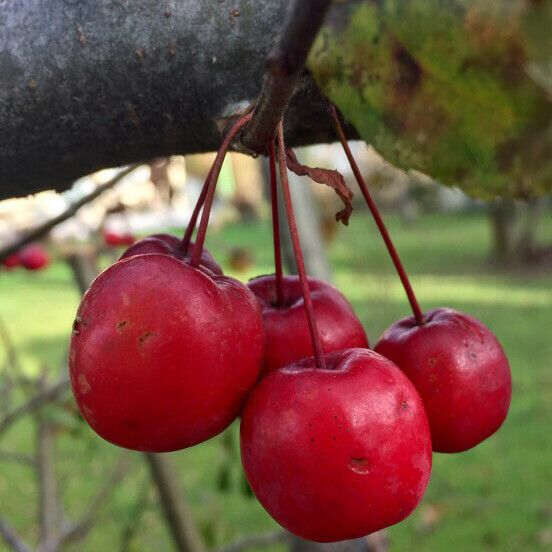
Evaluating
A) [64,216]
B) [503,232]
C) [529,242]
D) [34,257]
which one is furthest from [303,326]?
[503,232]

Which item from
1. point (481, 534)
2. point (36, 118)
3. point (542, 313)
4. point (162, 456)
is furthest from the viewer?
point (542, 313)

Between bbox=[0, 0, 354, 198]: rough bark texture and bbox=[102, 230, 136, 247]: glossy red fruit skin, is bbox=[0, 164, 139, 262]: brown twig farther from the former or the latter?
bbox=[102, 230, 136, 247]: glossy red fruit skin

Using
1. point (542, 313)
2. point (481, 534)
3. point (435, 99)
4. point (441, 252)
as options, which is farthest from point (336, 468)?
point (441, 252)

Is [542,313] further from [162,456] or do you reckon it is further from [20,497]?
[162,456]

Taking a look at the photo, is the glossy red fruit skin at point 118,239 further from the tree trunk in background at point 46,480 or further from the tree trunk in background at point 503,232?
the tree trunk in background at point 503,232

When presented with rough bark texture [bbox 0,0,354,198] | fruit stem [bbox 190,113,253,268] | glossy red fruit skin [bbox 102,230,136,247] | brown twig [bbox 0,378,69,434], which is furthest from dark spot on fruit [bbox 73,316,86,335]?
glossy red fruit skin [bbox 102,230,136,247]

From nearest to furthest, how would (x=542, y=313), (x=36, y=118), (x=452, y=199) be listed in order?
(x=36, y=118) → (x=542, y=313) → (x=452, y=199)

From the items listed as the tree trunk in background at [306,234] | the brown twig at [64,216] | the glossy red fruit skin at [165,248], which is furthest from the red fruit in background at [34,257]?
the glossy red fruit skin at [165,248]

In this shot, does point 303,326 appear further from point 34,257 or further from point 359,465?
point 34,257
